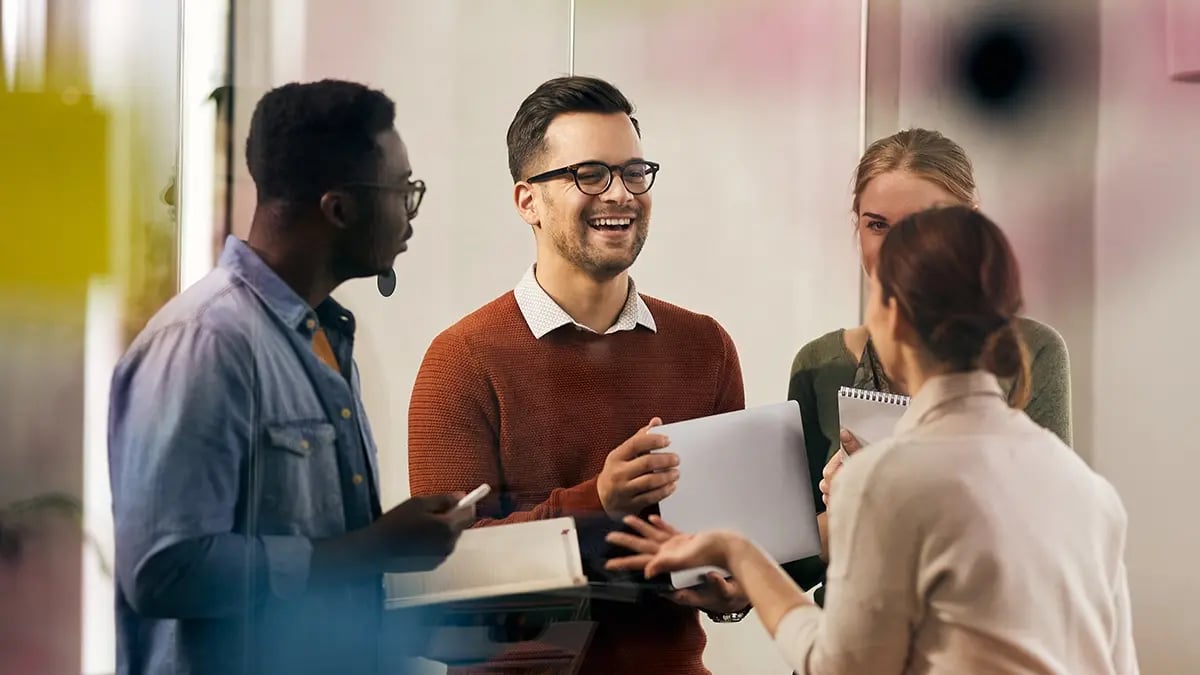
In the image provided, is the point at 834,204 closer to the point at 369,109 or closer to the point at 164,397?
the point at 369,109

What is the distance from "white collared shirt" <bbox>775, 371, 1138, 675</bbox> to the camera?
1.17 metres

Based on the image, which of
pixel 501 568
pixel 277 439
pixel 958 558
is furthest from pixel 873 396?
pixel 277 439

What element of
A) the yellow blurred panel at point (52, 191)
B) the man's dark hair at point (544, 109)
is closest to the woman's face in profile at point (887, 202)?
the man's dark hair at point (544, 109)

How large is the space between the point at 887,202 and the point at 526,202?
1.43 feet

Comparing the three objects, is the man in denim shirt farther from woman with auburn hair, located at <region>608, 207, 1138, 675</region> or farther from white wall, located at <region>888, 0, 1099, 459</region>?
white wall, located at <region>888, 0, 1099, 459</region>

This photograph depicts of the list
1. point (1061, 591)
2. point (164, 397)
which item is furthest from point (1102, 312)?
point (164, 397)

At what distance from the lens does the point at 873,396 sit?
1.39 m

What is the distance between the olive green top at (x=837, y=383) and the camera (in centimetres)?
139

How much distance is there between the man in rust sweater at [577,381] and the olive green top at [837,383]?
0.28ft

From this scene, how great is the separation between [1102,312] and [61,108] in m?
1.33

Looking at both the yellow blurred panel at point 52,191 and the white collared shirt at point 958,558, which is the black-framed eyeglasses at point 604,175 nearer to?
the white collared shirt at point 958,558

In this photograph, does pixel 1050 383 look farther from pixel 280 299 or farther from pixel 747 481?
pixel 280 299

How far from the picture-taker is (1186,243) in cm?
152

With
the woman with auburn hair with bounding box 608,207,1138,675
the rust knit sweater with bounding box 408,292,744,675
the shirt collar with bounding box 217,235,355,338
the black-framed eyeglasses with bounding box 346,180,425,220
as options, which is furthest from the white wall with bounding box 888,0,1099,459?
the shirt collar with bounding box 217,235,355,338
